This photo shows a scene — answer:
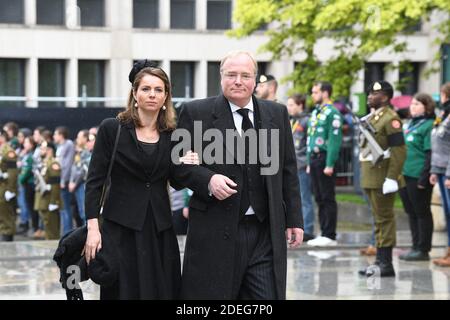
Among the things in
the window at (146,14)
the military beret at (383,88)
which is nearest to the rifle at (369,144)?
the military beret at (383,88)

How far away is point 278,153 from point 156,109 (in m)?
0.75

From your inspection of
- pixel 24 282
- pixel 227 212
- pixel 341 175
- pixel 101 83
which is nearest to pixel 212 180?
pixel 227 212

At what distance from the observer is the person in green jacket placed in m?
13.7

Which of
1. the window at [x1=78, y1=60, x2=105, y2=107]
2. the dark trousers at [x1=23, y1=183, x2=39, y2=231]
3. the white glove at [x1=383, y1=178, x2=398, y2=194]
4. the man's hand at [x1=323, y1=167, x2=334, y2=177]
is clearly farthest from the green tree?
the window at [x1=78, y1=60, x2=105, y2=107]

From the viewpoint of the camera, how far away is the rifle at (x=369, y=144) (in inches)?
488

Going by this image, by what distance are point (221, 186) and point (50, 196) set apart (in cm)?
1203

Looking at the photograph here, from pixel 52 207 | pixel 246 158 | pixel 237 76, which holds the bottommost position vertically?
pixel 52 207

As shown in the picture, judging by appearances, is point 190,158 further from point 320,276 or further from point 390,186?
point 320,276

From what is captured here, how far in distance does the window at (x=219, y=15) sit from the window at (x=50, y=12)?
5.21 metres

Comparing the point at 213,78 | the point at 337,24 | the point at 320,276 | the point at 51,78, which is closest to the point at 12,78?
the point at 51,78

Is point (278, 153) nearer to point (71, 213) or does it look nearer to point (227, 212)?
point (227, 212)

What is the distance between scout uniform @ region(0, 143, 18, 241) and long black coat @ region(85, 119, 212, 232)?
11.7 metres

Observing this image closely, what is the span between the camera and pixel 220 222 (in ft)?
22.7

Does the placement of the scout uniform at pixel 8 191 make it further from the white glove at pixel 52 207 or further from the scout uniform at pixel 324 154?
the scout uniform at pixel 324 154
